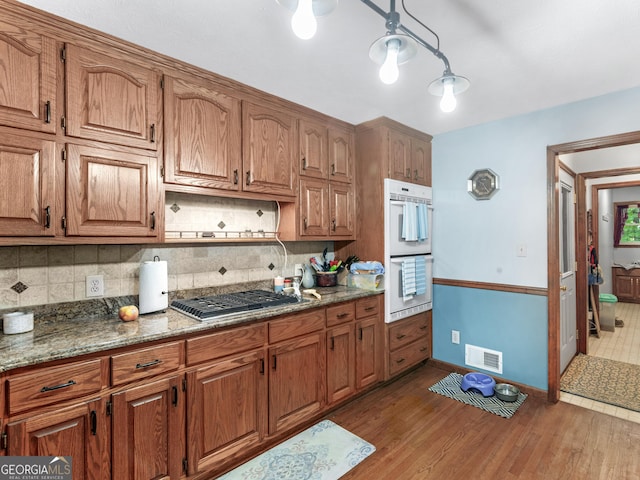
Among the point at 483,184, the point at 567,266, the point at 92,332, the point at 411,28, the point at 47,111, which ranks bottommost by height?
the point at 92,332

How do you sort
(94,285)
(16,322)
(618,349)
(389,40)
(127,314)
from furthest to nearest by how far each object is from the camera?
(618,349), (94,285), (127,314), (16,322), (389,40)

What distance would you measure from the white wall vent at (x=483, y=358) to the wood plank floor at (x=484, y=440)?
0.34 m

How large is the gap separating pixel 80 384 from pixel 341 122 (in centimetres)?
255

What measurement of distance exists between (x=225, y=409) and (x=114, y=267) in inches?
41.9

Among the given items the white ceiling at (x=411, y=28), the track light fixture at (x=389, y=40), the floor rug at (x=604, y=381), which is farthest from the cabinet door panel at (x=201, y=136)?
the floor rug at (x=604, y=381)

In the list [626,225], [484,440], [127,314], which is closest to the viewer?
[127,314]

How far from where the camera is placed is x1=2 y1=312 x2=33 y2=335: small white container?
4.94 feet

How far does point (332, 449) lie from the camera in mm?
2080

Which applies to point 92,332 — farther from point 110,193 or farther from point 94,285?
point 110,193

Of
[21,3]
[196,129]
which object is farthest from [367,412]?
[21,3]

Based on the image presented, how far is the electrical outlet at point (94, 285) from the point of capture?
1.87 m

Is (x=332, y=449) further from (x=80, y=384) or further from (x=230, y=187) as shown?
(x=230, y=187)

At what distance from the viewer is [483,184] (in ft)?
9.89

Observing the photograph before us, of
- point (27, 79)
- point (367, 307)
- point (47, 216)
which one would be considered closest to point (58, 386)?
point (47, 216)
